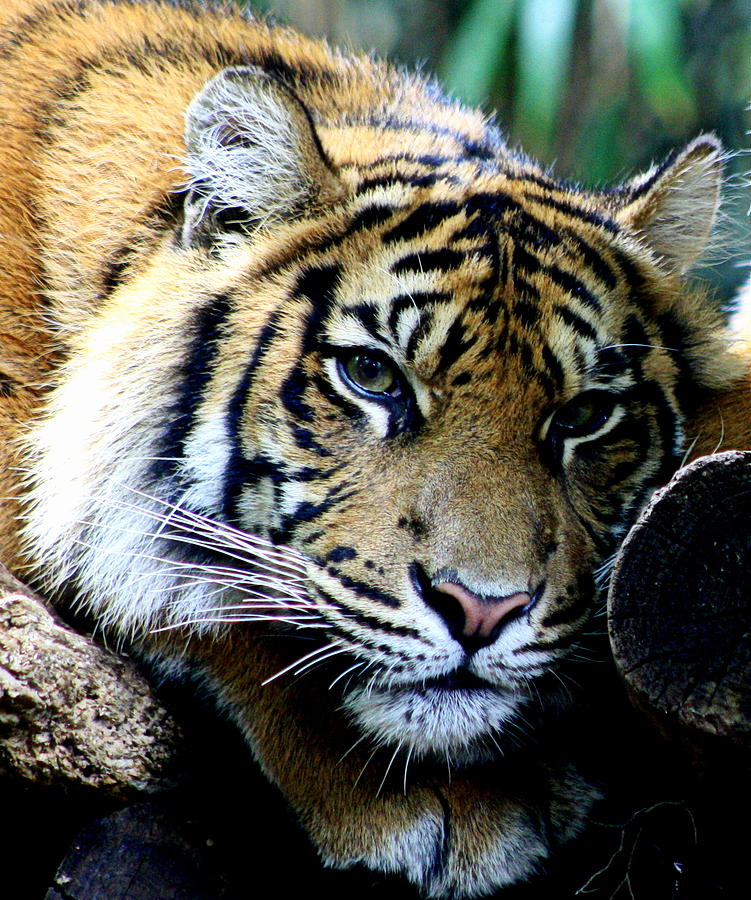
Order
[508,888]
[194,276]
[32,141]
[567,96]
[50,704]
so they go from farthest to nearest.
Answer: [567,96], [32,141], [194,276], [508,888], [50,704]

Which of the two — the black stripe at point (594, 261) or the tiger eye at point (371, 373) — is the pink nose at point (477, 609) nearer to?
the tiger eye at point (371, 373)

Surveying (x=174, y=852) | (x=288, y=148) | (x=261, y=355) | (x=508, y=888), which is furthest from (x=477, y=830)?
(x=288, y=148)

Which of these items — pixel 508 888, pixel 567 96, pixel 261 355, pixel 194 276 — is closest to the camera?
pixel 508 888

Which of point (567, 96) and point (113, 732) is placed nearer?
point (113, 732)

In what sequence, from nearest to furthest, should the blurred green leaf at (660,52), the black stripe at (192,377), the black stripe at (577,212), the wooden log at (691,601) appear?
the wooden log at (691,601) → the black stripe at (192,377) → the black stripe at (577,212) → the blurred green leaf at (660,52)

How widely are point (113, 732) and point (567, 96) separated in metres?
6.52

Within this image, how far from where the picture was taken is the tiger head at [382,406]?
76.4 inches

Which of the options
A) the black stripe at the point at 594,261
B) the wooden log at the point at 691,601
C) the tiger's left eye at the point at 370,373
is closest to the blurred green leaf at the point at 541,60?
the black stripe at the point at 594,261

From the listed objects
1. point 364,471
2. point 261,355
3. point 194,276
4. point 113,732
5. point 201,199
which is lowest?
point 113,732

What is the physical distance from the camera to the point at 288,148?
2254 mm

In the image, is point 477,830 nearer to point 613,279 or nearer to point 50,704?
point 50,704

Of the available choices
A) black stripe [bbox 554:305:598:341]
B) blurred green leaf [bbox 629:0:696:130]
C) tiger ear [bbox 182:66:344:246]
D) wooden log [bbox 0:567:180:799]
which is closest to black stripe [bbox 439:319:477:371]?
black stripe [bbox 554:305:598:341]

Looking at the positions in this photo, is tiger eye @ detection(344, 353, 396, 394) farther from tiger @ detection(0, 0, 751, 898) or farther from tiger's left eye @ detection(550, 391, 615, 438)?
tiger's left eye @ detection(550, 391, 615, 438)

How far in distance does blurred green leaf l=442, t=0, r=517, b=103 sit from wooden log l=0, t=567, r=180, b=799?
587 cm
